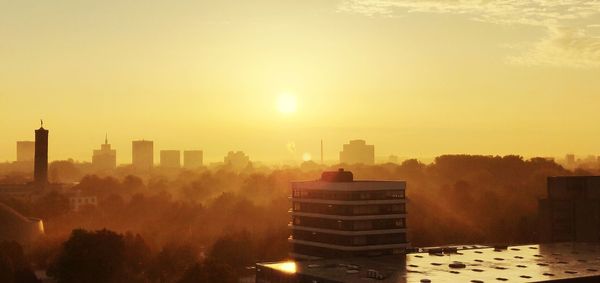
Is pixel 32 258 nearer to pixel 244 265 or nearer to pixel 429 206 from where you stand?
pixel 244 265

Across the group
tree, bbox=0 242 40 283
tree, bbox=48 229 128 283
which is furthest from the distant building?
tree, bbox=0 242 40 283

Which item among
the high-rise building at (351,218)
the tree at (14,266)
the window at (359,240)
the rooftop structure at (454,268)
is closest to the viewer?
the rooftop structure at (454,268)

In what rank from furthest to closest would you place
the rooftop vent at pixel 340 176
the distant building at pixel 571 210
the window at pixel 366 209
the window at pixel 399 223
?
the distant building at pixel 571 210, the rooftop vent at pixel 340 176, the window at pixel 399 223, the window at pixel 366 209

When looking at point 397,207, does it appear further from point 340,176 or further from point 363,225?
point 340,176

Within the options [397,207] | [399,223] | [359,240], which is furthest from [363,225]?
[397,207]

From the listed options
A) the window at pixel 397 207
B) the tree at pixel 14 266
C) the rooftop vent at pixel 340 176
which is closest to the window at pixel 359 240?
the window at pixel 397 207

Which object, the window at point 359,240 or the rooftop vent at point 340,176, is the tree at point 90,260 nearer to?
the rooftop vent at point 340,176
